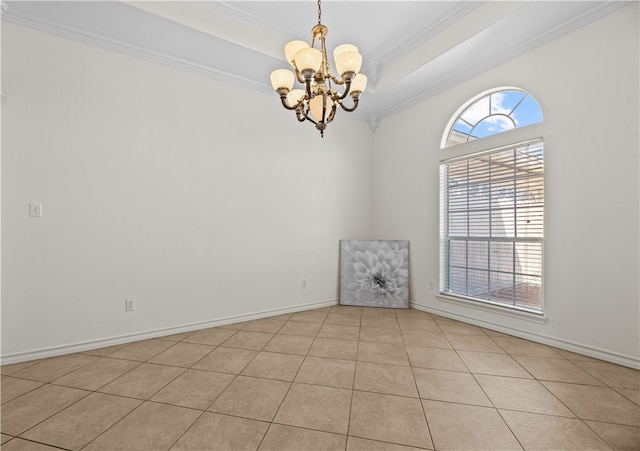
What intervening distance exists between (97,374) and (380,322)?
2868mm

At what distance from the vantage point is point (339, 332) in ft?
10.5

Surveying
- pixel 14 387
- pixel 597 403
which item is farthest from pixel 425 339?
pixel 14 387

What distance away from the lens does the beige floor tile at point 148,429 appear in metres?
1.49

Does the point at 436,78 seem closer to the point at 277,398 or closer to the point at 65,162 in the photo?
the point at 277,398

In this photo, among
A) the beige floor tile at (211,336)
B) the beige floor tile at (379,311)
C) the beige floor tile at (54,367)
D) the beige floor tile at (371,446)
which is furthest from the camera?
the beige floor tile at (379,311)

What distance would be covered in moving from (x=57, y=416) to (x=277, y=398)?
1.35 m

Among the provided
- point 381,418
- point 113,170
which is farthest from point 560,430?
point 113,170

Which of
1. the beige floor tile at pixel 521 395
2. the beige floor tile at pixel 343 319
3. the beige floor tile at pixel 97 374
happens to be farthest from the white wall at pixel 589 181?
the beige floor tile at pixel 97 374

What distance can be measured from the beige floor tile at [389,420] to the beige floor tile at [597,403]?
1.01 metres

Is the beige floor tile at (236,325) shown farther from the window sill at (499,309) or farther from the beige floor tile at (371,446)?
the window sill at (499,309)

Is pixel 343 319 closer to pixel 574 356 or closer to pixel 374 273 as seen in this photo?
pixel 374 273

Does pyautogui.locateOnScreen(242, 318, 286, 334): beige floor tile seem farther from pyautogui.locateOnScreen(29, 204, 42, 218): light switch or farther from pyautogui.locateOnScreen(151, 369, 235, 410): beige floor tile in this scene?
pyautogui.locateOnScreen(29, 204, 42, 218): light switch

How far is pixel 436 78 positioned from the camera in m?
3.56

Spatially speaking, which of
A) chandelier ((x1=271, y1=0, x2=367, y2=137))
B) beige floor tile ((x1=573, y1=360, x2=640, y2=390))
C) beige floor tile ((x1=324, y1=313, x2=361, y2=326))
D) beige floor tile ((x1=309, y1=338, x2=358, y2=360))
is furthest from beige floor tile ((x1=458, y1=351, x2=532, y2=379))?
chandelier ((x1=271, y1=0, x2=367, y2=137))
